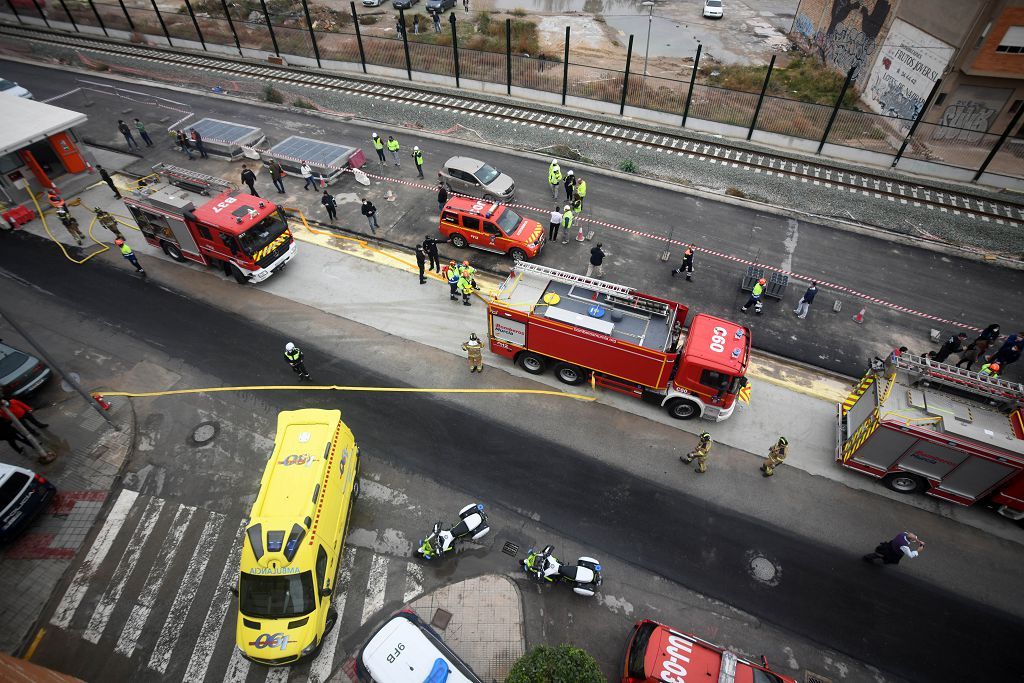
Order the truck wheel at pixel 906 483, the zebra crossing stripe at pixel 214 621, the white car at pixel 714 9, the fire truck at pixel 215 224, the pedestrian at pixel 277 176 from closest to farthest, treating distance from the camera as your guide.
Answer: the zebra crossing stripe at pixel 214 621 → the truck wheel at pixel 906 483 → the fire truck at pixel 215 224 → the pedestrian at pixel 277 176 → the white car at pixel 714 9

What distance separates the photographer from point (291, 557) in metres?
10.1

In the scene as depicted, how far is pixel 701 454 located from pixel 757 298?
7976 millimetres

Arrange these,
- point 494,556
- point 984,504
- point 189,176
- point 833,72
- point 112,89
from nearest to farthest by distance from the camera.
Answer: point 494,556, point 984,504, point 189,176, point 112,89, point 833,72

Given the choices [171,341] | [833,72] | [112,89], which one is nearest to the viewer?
[171,341]

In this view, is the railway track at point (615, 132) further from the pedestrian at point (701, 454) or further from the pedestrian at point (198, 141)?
the pedestrian at point (701, 454)

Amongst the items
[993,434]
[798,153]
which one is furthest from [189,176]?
[798,153]

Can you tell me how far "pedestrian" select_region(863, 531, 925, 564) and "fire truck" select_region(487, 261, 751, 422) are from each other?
15.6 feet

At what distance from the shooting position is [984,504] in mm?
13344

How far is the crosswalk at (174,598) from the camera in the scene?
418 inches

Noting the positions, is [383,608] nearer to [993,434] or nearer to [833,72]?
[993,434]

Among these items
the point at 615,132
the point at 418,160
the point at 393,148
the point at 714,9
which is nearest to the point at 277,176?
the point at 393,148

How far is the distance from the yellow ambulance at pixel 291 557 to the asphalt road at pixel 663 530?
317 cm

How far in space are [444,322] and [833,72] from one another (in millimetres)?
38974

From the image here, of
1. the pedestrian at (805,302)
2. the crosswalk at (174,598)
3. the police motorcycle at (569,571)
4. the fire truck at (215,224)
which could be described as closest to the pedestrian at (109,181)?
the fire truck at (215,224)
